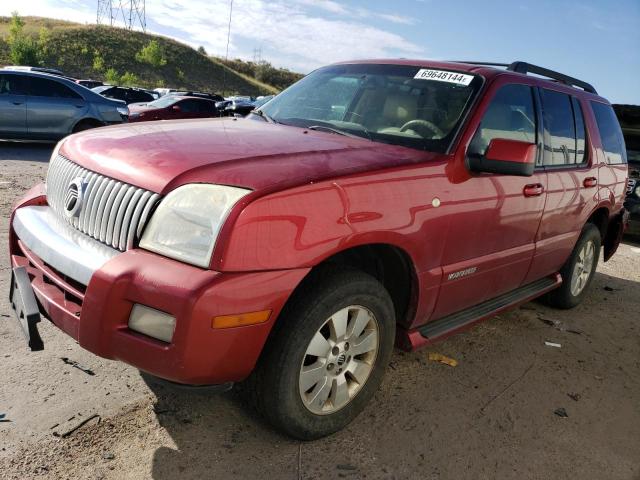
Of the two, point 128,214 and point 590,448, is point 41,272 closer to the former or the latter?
point 128,214

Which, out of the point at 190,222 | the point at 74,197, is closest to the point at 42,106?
the point at 74,197

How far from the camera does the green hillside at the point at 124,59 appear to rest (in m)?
59.6

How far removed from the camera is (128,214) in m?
2.26

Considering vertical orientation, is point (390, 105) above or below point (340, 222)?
above

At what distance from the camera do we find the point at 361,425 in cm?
284

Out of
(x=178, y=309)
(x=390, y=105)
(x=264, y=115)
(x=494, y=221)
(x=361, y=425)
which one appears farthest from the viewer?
(x=264, y=115)

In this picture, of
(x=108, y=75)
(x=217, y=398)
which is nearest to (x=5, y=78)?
(x=217, y=398)

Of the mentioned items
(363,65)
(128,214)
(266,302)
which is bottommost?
(266,302)

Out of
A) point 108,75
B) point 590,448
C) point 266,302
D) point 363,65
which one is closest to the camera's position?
point 266,302

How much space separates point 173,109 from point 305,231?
48.7 feet

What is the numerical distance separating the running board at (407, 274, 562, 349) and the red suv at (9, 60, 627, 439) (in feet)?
0.04

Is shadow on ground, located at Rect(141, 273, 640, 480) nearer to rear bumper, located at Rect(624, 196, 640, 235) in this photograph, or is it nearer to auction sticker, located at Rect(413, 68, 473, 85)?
auction sticker, located at Rect(413, 68, 473, 85)

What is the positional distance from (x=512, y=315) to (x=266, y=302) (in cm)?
323

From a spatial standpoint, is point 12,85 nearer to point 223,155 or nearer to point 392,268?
point 223,155
